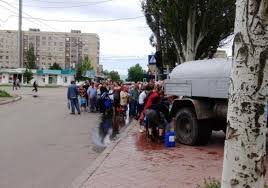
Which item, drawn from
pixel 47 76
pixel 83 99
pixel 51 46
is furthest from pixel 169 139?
pixel 51 46

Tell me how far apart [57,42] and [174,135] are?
14744cm

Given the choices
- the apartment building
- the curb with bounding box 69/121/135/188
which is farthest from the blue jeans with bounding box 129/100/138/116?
the apartment building

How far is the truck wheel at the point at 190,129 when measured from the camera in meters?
13.4

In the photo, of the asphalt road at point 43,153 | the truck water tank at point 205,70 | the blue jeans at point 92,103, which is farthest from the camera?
the blue jeans at point 92,103

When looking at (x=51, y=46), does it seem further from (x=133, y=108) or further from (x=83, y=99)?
(x=133, y=108)

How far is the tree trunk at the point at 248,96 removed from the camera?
3854 mm

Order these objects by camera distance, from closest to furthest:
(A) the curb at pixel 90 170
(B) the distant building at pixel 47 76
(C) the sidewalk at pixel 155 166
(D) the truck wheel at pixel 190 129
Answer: (A) the curb at pixel 90 170 → (C) the sidewalk at pixel 155 166 → (D) the truck wheel at pixel 190 129 → (B) the distant building at pixel 47 76

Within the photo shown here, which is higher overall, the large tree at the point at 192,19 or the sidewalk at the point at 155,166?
the large tree at the point at 192,19

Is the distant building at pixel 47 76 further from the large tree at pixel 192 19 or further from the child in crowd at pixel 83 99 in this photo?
the large tree at pixel 192 19

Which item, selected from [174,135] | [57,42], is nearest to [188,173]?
[174,135]

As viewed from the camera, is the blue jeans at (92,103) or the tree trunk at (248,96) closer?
the tree trunk at (248,96)

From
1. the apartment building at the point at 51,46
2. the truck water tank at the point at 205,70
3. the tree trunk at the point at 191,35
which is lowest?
the truck water tank at the point at 205,70

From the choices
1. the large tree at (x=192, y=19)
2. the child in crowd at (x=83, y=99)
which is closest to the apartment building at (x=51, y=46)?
the child in crowd at (x=83, y=99)

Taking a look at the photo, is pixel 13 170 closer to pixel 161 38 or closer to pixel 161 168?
pixel 161 168
